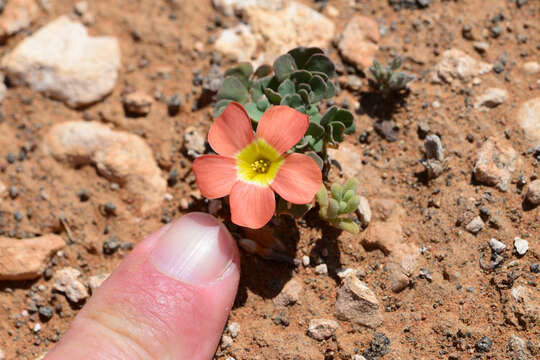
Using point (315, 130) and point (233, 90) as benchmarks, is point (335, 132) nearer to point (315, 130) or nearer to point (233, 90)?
point (315, 130)

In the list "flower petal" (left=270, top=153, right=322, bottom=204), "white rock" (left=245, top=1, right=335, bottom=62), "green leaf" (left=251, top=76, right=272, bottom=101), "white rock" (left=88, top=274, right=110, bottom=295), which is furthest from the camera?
"white rock" (left=245, top=1, right=335, bottom=62)

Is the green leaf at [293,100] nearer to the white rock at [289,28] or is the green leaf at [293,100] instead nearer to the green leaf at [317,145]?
the green leaf at [317,145]

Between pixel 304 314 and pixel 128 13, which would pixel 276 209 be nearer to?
pixel 304 314

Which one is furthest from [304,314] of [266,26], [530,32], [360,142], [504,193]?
[530,32]

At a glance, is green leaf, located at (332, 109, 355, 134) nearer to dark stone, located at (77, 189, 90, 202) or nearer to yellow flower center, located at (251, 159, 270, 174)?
yellow flower center, located at (251, 159, 270, 174)

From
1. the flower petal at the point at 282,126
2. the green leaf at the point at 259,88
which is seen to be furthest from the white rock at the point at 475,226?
the green leaf at the point at 259,88

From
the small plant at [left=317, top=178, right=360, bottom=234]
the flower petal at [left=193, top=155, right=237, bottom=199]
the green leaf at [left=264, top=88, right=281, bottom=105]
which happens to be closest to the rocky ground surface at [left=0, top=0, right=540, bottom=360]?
the small plant at [left=317, top=178, right=360, bottom=234]

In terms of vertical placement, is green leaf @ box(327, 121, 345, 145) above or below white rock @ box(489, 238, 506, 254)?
above
